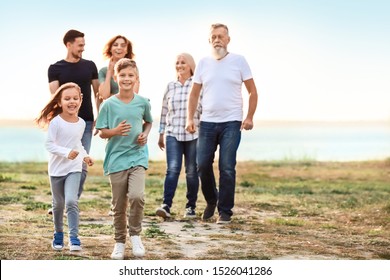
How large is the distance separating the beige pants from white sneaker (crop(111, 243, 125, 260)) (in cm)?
4

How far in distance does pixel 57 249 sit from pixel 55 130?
966 mm

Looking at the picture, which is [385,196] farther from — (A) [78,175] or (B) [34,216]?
(A) [78,175]

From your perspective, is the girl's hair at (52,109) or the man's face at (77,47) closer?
the girl's hair at (52,109)

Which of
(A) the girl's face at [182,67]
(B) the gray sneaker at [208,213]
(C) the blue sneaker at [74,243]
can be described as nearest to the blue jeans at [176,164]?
(B) the gray sneaker at [208,213]

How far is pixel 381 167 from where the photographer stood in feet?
65.1

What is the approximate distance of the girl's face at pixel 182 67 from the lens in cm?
854

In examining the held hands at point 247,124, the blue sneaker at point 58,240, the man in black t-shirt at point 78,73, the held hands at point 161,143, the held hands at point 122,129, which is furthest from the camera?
the held hands at point 161,143

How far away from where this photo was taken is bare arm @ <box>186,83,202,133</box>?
26.4 ft

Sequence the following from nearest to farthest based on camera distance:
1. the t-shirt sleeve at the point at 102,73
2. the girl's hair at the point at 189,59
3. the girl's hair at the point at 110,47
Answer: the girl's hair at the point at 110,47
the t-shirt sleeve at the point at 102,73
the girl's hair at the point at 189,59

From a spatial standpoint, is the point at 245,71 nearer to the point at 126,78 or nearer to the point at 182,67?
the point at 182,67

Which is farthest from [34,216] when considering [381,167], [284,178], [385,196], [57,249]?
[381,167]

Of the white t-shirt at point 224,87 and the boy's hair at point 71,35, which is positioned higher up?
the boy's hair at point 71,35

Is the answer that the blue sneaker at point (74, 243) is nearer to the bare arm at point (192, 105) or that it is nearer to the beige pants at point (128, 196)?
the beige pants at point (128, 196)

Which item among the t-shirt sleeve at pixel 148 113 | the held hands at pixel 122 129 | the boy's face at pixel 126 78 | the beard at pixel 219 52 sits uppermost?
the beard at pixel 219 52
